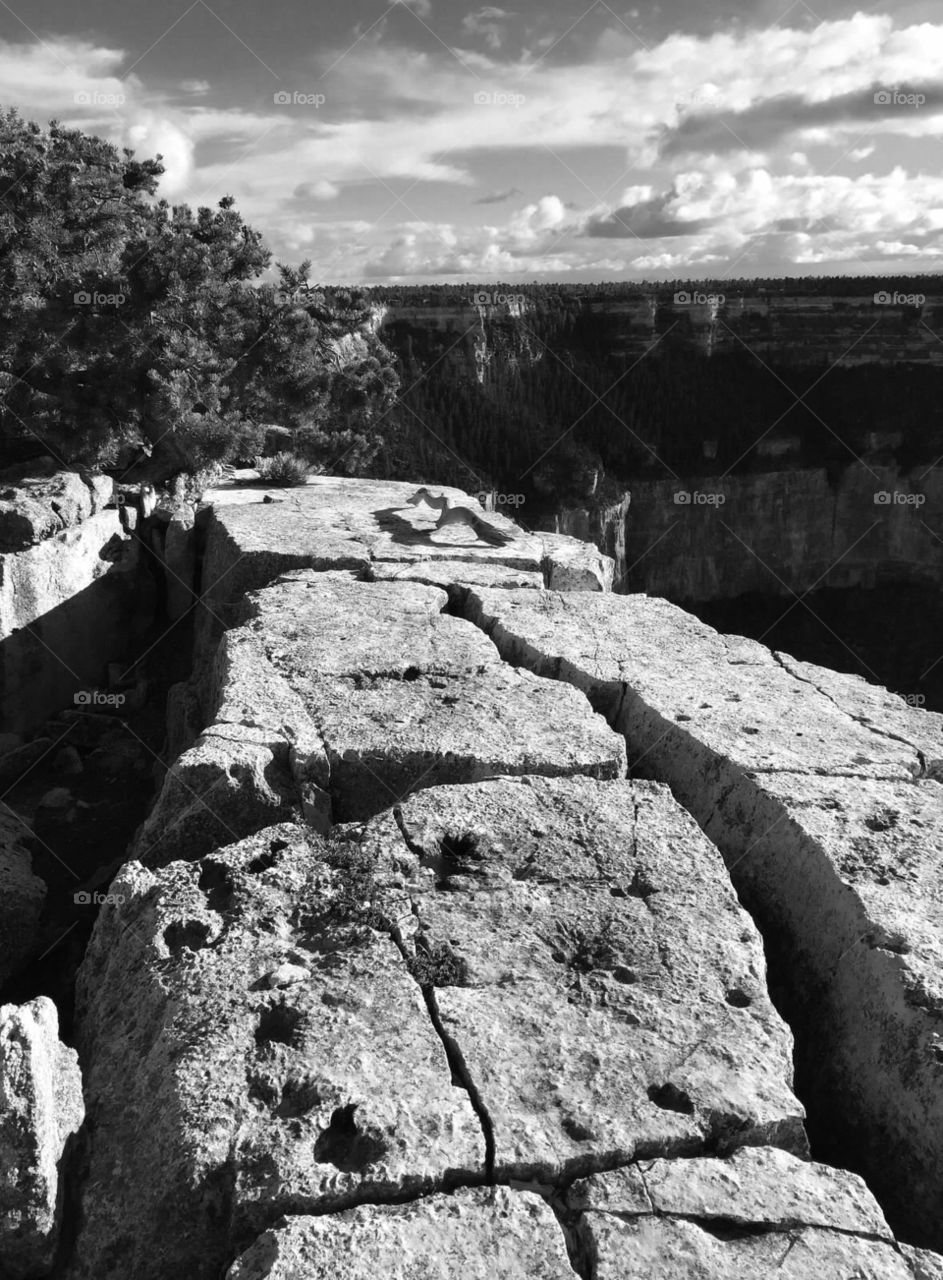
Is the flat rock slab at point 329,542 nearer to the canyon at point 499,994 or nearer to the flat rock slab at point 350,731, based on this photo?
the flat rock slab at point 350,731

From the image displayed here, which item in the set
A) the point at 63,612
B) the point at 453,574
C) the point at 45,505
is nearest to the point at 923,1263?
the point at 453,574

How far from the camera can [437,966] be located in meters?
2.52

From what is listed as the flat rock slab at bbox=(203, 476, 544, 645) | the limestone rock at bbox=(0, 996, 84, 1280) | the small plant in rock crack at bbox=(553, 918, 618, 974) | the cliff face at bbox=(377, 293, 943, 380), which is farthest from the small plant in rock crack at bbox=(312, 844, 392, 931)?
the cliff face at bbox=(377, 293, 943, 380)

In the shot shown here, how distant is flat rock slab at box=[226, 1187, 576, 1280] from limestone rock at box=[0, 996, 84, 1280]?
49cm

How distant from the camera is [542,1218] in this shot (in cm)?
195

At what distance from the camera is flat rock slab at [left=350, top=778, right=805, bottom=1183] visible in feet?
7.13

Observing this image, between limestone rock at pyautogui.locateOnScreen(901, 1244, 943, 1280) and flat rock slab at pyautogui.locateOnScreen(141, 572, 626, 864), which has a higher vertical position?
flat rock slab at pyautogui.locateOnScreen(141, 572, 626, 864)

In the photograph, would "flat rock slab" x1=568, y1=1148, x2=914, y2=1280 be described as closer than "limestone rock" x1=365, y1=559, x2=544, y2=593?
Yes

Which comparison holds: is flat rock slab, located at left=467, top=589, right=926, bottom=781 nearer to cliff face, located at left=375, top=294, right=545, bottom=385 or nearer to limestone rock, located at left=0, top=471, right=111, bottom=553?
limestone rock, located at left=0, top=471, right=111, bottom=553

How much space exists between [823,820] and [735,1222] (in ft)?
4.71

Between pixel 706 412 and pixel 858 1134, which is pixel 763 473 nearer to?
pixel 706 412

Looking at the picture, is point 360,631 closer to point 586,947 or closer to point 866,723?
point 866,723

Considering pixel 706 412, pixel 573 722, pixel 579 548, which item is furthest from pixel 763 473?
pixel 573 722

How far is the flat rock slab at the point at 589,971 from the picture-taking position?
217 cm
